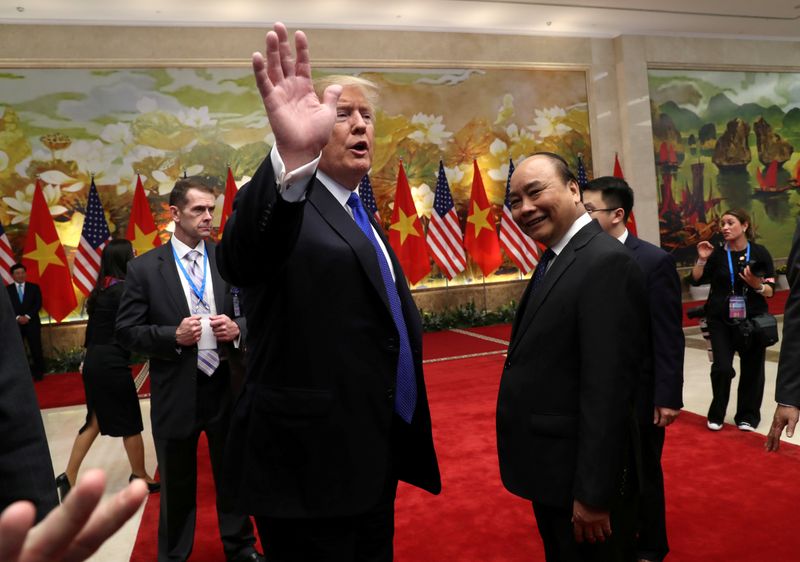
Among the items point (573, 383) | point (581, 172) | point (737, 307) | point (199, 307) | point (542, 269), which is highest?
point (581, 172)

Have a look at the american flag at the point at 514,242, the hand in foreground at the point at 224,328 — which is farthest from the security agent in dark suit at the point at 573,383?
the american flag at the point at 514,242

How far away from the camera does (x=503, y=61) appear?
13.9 m

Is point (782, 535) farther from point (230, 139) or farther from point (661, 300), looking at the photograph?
point (230, 139)

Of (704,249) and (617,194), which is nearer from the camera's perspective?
(617,194)

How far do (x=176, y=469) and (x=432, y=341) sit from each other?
8.64 meters

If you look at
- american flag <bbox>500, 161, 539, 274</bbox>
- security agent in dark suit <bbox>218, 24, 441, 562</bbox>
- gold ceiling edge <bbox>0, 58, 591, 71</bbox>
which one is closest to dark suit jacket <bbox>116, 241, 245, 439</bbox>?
security agent in dark suit <bbox>218, 24, 441, 562</bbox>

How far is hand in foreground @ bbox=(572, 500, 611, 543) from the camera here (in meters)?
1.93

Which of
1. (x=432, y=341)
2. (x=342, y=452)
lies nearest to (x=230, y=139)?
(x=432, y=341)

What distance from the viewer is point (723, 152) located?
51.7 ft

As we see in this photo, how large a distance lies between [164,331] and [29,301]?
8.27 m

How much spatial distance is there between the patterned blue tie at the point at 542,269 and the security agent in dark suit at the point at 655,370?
2.49 feet

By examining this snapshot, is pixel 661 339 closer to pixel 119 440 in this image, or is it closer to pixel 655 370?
pixel 655 370

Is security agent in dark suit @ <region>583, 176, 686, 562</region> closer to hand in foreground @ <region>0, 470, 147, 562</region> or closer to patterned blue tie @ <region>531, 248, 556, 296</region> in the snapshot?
patterned blue tie @ <region>531, 248, 556, 296</region>

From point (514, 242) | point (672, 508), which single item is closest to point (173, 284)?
point (672, 508)
